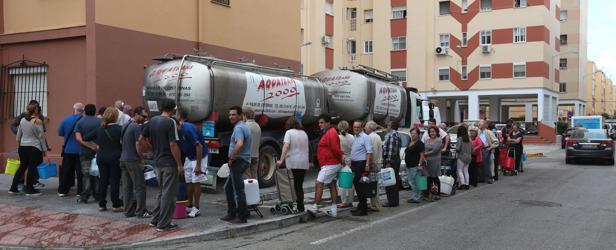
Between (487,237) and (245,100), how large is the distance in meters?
5.70

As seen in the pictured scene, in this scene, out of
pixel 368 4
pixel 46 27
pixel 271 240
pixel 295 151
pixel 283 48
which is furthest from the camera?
pixel 368 4

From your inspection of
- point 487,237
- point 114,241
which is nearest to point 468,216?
point 487,237

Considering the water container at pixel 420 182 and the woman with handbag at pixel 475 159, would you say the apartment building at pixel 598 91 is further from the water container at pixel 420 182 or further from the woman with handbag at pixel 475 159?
the water container at pixel 420 182

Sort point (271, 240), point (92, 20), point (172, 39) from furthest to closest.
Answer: point (172, 39)
point (92, 20)
point (271, 240)

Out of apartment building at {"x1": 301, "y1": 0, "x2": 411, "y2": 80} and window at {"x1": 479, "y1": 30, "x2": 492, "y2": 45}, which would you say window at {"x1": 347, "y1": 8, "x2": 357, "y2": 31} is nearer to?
apartment building at {"x1": 301, "y1": 0, "x2": 411, "y2": 80}

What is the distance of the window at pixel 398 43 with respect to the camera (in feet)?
142

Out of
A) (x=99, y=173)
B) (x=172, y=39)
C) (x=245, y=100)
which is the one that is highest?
(x=172, y=39)

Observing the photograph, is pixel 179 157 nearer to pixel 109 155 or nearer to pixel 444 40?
pixel 109 155

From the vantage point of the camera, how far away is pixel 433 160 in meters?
10.6

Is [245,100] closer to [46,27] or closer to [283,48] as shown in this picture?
[46,27]

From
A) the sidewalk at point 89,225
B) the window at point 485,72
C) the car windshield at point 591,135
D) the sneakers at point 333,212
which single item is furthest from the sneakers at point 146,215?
the window at point 485,72

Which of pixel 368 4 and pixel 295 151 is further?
pixel 368 4

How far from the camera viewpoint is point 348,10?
147 ft

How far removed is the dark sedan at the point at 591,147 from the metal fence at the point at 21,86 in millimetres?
18566
